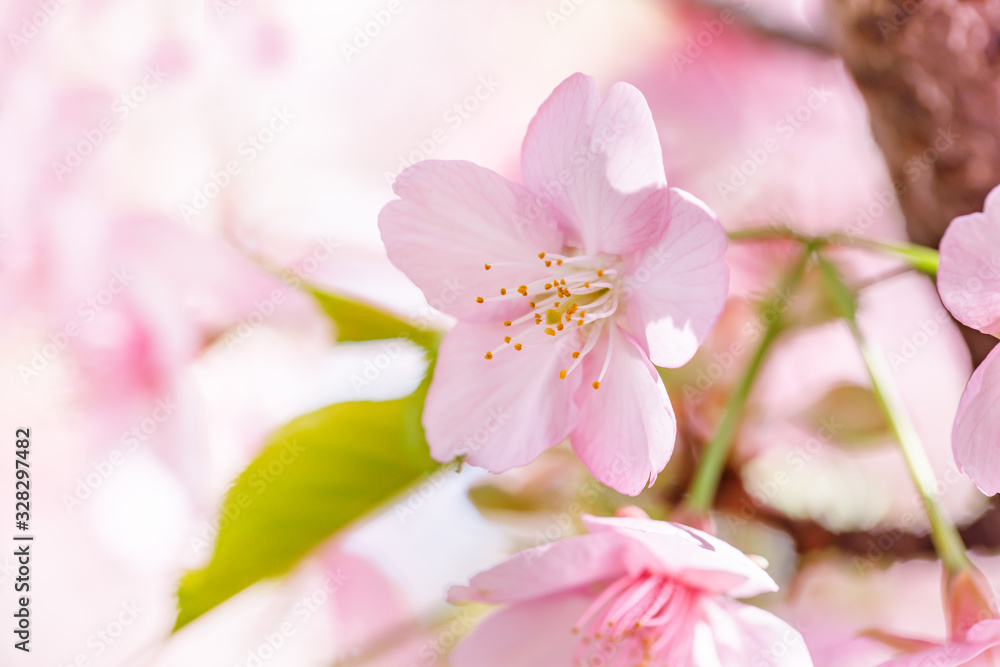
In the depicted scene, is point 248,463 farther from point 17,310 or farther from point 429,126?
point 429,126

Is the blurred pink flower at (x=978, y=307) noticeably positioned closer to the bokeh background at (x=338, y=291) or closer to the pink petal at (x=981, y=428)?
the pink petal at (x=981, y=428)

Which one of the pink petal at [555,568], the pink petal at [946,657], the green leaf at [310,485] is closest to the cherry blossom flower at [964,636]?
the pink petal at [946,657]

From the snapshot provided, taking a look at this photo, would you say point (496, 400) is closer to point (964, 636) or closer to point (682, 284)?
point (682, 284)

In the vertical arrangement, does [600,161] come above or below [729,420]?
above

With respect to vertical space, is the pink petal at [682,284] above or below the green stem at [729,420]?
above

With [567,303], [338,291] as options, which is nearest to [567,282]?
[567,303]

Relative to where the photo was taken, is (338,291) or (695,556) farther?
(338,291)
